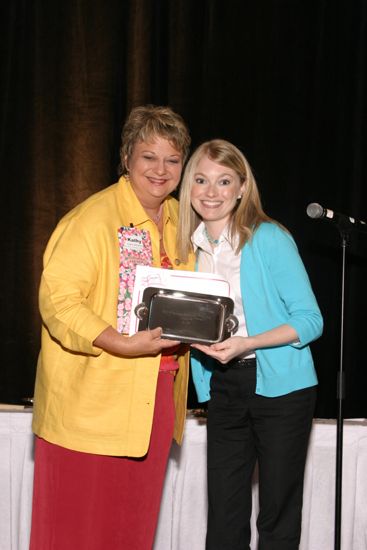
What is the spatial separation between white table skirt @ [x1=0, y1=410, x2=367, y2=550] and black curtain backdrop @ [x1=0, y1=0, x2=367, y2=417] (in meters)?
0.27

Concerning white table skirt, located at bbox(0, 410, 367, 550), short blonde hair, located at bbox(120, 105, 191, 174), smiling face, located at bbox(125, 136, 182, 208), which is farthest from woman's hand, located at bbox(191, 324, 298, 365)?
white table skirt, located at bbox(0, 410, 367, 550)

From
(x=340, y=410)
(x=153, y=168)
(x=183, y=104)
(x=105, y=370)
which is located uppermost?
(x=183, y=104)

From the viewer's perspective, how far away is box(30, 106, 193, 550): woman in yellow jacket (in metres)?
2.13

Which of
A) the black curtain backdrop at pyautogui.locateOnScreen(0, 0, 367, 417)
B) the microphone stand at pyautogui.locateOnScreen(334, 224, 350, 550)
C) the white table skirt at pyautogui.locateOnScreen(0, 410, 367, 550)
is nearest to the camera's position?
the microphone stand at pyautogui.locateOnScreen(334, 224, 350, 550)

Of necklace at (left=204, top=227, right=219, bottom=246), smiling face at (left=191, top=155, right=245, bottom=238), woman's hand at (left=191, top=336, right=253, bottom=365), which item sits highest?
smiling face at (left=191, top=155, right=245, bottom=238)

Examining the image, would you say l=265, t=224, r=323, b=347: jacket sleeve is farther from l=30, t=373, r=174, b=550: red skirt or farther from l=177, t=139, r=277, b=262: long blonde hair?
l=30, t=373, r=174, b=550: red skirt

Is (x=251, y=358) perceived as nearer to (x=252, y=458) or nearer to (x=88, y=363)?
(x=252, y=458)

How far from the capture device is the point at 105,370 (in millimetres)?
2182

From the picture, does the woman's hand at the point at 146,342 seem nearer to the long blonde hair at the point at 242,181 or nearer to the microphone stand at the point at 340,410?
the long blonde hair at the point at 242,181

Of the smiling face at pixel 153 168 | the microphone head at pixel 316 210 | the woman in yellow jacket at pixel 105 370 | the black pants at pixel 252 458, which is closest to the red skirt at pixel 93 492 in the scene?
the woman in yellow jacket at pixel 105 370

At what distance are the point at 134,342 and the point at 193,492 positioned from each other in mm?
1253

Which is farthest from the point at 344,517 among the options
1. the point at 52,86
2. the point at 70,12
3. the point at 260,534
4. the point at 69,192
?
the point at 70,12

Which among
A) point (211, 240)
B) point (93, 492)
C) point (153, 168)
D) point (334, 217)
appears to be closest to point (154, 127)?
point (153, 168)

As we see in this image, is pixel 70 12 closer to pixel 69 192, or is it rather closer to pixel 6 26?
pixel 6 26
